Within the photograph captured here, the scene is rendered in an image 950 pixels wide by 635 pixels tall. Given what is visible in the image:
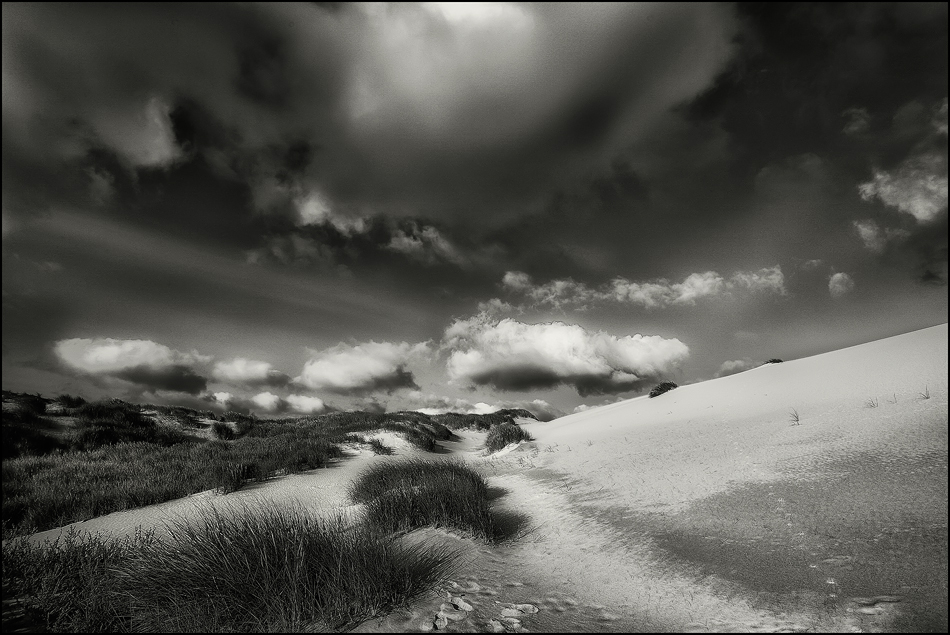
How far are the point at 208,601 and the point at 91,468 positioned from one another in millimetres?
10844

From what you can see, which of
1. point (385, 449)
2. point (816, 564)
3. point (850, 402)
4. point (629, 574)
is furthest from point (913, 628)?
point (385, 449)

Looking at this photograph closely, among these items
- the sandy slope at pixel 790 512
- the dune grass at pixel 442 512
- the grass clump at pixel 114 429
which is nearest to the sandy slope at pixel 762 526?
the sandy slope at pixel 790 512

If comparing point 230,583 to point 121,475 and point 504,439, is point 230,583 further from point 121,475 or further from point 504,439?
point 504,439

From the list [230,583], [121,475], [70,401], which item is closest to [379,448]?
[121,475]

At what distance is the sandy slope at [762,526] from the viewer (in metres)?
2.46

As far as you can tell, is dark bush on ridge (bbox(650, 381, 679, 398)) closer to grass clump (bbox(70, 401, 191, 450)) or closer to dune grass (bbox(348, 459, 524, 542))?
dune grass (bbox(348, 459, 524, 542))

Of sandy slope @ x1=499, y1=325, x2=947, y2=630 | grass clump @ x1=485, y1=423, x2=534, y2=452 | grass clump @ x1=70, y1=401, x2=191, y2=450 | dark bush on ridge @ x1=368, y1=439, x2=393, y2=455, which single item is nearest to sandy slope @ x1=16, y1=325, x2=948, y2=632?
sandy slope @ x1=499, y1=325, x2=947, y2=630

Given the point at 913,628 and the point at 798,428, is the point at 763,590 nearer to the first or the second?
the point at 913,628

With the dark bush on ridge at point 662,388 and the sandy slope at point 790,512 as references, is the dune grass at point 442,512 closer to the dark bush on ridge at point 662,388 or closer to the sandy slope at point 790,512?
the sandy slope at point 790,512

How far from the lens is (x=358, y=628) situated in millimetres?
2428

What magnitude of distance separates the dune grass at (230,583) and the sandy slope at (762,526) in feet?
1.08

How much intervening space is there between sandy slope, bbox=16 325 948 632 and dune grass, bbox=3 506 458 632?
330 mm

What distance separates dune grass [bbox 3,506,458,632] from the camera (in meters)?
2.62

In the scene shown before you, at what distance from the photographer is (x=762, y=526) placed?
3.43m
